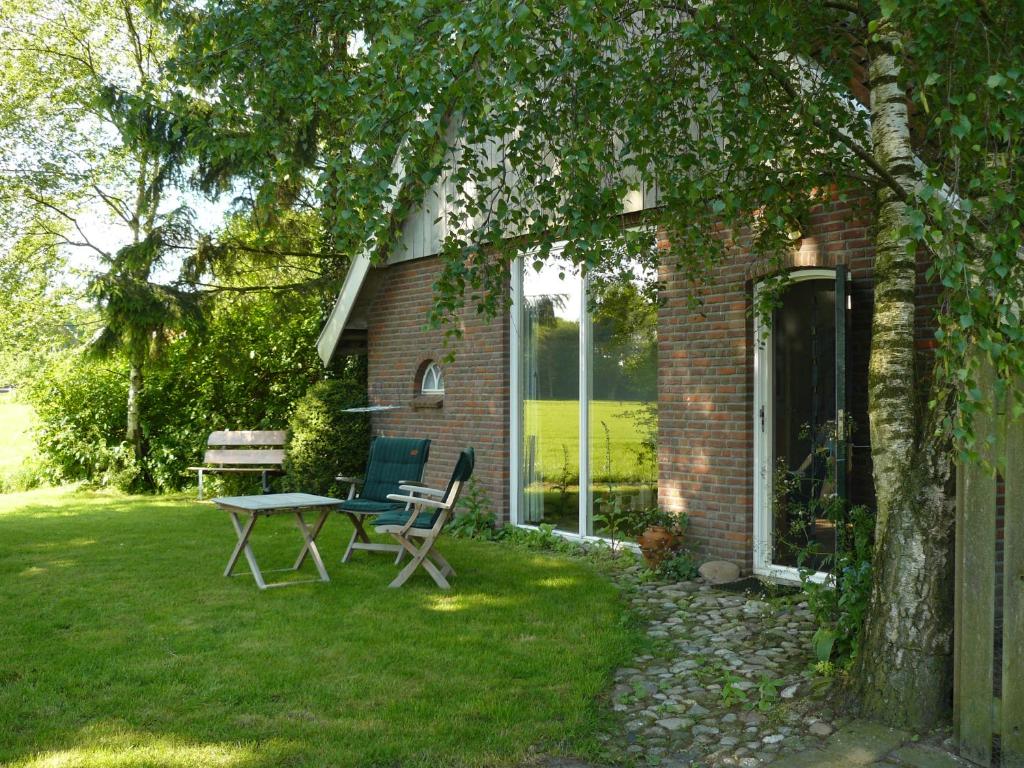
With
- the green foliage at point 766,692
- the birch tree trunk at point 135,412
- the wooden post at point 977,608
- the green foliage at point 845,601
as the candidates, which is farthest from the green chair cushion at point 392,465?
the birch tree trunk at point 135,412

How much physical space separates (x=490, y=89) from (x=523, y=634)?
3.35 metres

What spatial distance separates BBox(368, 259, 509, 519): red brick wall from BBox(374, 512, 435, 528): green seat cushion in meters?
1.86

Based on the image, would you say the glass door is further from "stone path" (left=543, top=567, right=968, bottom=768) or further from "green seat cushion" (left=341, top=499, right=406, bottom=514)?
"green seat cushion" (left=341, top=499, right=406, bottom=514)

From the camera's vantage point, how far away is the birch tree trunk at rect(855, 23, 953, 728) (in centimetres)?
389

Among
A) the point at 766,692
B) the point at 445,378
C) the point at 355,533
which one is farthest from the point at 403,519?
the point at 766,692

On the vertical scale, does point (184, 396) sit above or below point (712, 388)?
below

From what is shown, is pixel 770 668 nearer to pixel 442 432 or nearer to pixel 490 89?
pixel 490 89

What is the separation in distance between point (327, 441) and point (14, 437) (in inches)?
432

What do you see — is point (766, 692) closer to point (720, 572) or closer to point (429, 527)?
point (720, 572)

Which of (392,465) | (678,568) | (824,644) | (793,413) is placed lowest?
(678,568)

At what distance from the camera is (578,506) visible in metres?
8.80

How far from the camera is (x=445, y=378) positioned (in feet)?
33.5

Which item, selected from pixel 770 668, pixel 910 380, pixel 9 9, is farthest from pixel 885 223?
pixel 9 9

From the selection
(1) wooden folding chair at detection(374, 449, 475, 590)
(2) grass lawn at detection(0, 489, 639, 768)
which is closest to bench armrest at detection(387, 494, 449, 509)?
(1) wooden folding chair at detection(374, 449, 475, 590)
